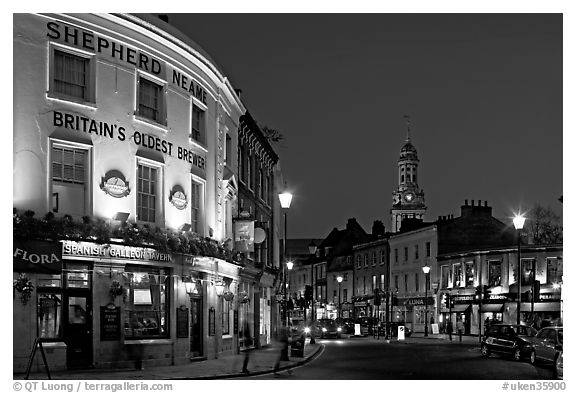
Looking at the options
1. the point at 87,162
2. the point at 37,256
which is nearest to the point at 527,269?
the point at 87,162

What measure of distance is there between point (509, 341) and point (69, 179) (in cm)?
1757

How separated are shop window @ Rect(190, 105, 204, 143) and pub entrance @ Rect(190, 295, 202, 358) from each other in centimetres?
551

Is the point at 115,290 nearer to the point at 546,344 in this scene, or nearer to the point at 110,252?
the point at 110,252

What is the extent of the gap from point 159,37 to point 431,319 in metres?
49.9

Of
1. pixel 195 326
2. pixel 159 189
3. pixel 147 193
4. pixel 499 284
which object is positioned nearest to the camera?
pixel 147 193

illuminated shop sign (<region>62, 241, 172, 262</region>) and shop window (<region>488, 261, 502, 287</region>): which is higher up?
illuminated shop sign (<region>62, 241, 172, 262</region>)

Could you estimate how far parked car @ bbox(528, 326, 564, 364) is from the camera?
2791 centimetres

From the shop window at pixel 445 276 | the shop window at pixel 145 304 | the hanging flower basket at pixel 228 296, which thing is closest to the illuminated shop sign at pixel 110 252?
the shop window at pixel 145 304

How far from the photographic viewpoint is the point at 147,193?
1046 inches

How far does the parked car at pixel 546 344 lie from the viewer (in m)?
27.9

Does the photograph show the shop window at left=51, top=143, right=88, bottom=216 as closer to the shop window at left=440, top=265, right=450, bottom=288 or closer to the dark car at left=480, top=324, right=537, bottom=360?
the dark car at left=480, top=324, right=537, bottom=360

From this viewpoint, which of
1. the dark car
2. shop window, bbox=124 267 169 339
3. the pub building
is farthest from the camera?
the pub building

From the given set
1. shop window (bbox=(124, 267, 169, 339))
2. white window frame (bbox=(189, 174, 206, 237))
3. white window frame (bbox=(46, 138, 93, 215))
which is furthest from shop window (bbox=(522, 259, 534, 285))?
white window frame (bbox=(46, 138, 93, 215))

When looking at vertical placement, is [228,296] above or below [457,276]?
above
